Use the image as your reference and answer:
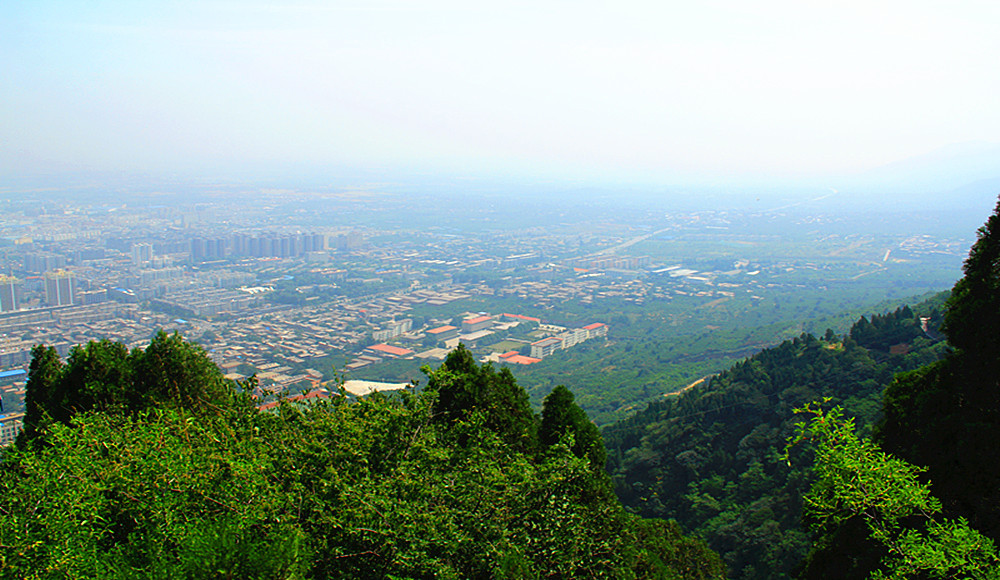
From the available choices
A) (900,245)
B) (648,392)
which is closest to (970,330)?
(648,392)

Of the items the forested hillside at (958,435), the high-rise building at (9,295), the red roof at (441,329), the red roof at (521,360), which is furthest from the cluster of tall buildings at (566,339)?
the high-rise building at (9,295)

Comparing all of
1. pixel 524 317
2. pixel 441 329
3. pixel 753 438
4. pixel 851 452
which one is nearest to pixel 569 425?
pixel 851 452

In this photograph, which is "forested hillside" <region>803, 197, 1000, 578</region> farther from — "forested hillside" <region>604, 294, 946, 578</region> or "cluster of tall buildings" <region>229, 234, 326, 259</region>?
"cluster of tall buildings" <region>229, 234, 326, 259</region>

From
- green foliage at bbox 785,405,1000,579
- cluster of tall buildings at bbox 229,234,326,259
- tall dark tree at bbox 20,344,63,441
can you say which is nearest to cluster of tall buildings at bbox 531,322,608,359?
tall dark tree at bbox 20,344,63,441

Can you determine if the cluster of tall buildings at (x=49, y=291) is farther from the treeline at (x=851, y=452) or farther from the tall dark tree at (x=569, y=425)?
the tall dark tree at (x=569, y=425)

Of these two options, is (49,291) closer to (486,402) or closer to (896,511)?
(486,402)
